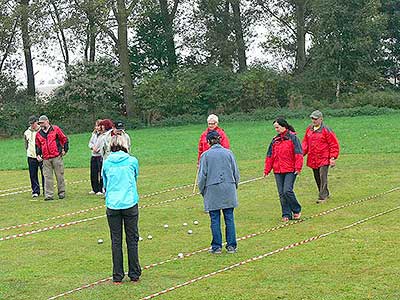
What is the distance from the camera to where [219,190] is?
11.1m

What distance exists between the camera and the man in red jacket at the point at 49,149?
1800 centimetres

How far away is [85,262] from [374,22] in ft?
134

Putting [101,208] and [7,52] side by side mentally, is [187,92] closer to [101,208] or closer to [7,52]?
[7,52]

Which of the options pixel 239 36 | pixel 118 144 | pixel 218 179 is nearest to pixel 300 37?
pixel 239 36

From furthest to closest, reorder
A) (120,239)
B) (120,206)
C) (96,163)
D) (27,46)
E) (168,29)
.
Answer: (168,29), (27,46), (96,163), (120,239), (120,206)

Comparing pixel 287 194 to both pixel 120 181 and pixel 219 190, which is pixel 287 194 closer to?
pixel 219 190

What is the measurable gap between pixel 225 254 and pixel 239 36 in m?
45.8

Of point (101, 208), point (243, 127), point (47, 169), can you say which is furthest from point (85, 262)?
point (243, 127)

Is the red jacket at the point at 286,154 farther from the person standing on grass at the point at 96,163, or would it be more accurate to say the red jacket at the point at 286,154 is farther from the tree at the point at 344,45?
the tree at the point at 344,45

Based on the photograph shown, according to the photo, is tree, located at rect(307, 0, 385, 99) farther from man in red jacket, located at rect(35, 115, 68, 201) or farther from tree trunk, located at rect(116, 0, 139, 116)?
man in red jacket, located at rect(35, 115, 68, 201)

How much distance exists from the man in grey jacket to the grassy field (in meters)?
0.27

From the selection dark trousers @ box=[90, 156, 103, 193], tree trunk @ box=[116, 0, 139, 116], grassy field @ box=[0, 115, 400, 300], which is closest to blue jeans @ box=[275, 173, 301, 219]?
grassy field @ box=[0, 115, 400, 300]

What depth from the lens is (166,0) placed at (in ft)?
182

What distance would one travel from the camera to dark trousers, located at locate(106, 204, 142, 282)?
959cm
